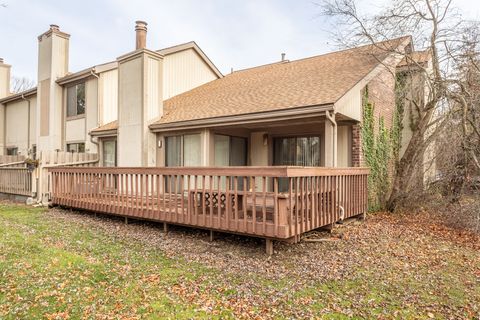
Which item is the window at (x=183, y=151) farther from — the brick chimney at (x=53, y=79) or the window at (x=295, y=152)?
the brick chimney at (x=53, y=79)

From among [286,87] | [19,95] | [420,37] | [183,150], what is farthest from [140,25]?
[19,95]

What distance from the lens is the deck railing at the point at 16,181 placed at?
11.6 meters

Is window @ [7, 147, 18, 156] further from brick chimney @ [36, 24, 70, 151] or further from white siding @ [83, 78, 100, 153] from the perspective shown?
white siding @ [83, 78, 100, 153]

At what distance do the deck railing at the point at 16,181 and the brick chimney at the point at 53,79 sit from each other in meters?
2.37

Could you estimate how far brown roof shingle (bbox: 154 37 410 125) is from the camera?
8.23m

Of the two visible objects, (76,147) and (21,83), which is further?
(21,83)

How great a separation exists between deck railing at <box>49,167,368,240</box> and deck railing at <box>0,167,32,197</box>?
2791 mm

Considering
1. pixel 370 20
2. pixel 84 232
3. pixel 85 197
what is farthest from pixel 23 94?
pixel 370 20

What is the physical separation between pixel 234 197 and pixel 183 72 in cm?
961

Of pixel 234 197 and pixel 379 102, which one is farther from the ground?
pixel 379 102

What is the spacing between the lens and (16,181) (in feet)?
40.4

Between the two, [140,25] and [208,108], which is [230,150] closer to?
[208,108]

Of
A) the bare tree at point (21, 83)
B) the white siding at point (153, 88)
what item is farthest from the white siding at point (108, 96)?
the bare tree at point (21, 83)

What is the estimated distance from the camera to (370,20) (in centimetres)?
920
